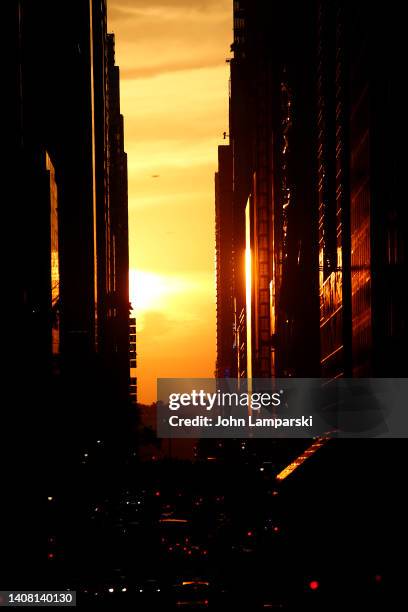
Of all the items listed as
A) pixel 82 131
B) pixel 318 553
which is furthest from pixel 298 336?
pixel 318 553

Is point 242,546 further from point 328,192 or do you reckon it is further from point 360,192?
point 328,192

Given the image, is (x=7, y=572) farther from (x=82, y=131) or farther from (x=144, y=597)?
(x=82, y=131)

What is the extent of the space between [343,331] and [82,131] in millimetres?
57002

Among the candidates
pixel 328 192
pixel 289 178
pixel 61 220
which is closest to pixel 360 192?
pixel 328 192

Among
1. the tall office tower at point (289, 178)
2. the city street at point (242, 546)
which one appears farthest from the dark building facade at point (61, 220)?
the tall office tower at point (289, 178)

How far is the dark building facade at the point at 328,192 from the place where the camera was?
90188 millimetres

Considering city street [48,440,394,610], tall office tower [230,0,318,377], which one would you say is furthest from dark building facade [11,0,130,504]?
tall office tower [230,0,318,377]

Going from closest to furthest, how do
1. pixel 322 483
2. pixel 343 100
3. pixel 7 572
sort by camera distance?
pixel 7 572, pixel 322 483, pixel 343 100

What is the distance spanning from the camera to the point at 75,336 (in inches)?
5851

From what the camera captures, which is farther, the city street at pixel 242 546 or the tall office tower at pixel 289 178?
the tall office tower at pixel 289 178

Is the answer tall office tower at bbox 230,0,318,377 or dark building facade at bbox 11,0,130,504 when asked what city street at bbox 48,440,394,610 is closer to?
dark building facade at bbox 11,0,130,504

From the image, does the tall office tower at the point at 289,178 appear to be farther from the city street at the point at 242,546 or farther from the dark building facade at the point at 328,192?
the city street at the point at 242,546

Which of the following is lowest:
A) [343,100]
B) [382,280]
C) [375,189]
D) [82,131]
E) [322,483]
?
[322,483]

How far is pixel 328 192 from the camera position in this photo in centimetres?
12138
